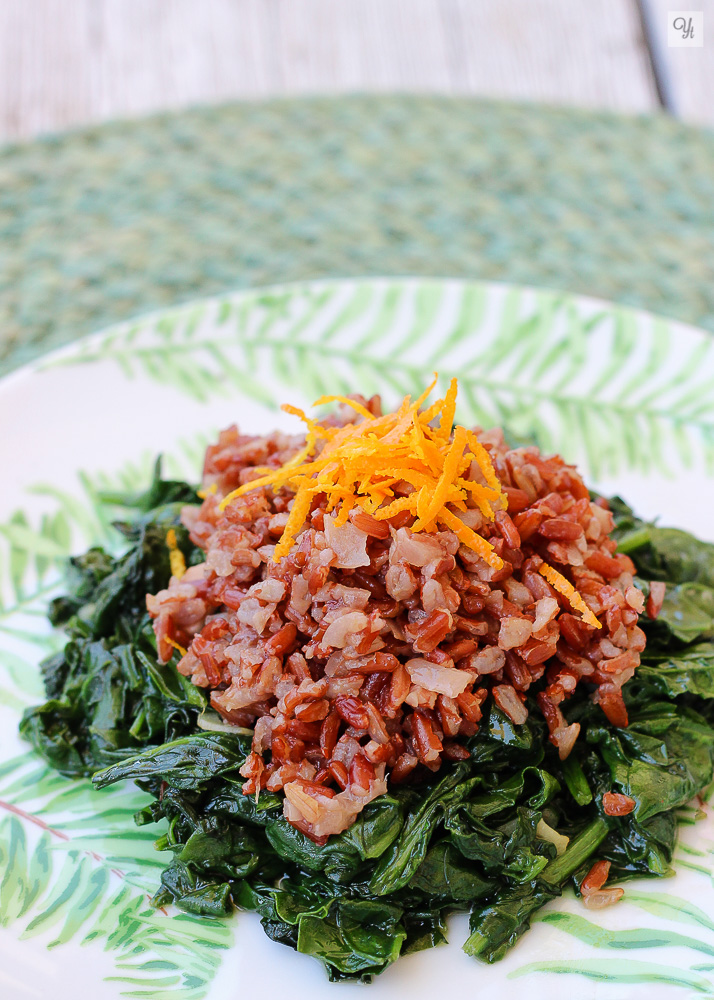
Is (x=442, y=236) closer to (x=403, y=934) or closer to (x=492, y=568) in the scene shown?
(x=492, y=568)

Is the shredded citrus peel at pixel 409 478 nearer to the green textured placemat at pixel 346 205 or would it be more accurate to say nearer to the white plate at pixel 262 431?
the white plate at pixel 262 431

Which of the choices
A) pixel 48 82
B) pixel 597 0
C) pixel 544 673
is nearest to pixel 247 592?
pixel 544 673

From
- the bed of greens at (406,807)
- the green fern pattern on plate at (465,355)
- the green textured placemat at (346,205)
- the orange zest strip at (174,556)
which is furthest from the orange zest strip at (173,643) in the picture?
the green textured placemat at (346,205)

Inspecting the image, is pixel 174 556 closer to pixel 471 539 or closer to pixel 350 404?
pixel 350 404

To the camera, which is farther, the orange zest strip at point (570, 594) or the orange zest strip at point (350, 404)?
the orange zest strip at point (350, 404)

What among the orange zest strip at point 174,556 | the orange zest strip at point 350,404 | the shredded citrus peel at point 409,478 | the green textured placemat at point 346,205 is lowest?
the orange zest strip at point 174,556

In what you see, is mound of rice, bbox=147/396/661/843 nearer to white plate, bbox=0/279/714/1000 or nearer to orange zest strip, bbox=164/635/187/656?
orange zest strip, bbox=164/635/187/656

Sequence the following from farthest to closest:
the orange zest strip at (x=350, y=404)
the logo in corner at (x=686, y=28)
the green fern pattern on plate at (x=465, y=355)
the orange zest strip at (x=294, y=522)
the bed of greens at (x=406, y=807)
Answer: the logo in corner at (x=686, y=28) < the green fern pattern on plate at (x=465, y=355) < the orange zest strip at (x=350, y=404) < the orange zest strip at (x=294, y=522) < the bed of greens at (x=406, y=807)

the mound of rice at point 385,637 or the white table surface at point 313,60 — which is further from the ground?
the white table surface at point 313,60
